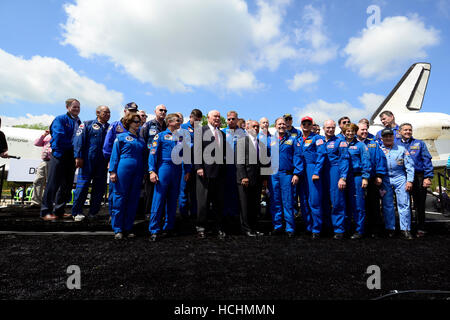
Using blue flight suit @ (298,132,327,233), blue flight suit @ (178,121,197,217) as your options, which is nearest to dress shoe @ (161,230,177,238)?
blue flight suit @ (178,121,197,217)

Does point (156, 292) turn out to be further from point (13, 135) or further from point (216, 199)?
point (13, 135)

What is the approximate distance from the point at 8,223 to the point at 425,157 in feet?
21.7

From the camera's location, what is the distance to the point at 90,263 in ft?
7.76

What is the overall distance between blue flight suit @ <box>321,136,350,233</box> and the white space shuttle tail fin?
1956 centimetres

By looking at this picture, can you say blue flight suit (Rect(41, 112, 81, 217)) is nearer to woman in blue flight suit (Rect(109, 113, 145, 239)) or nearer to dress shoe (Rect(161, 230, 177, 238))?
woman in blue flight suit (Rect(109, 113, 145, 239))

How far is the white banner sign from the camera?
751 centimetres

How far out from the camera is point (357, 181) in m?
3.75

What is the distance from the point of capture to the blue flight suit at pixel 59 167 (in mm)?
4176

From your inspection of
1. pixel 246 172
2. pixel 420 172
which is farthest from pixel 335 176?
pixel 420 172

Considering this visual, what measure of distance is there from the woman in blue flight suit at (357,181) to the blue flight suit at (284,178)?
29.9 inches

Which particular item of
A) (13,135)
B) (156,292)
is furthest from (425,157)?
(13,135)

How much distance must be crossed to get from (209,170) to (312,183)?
1.52 m
